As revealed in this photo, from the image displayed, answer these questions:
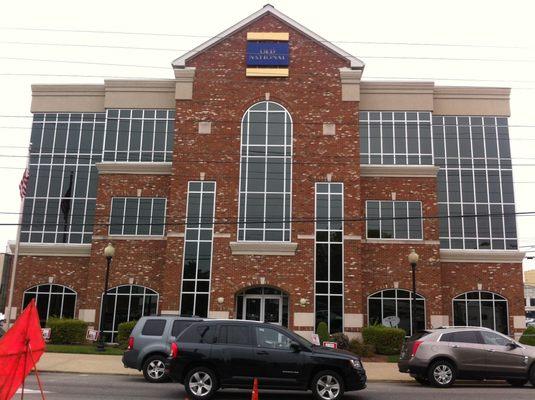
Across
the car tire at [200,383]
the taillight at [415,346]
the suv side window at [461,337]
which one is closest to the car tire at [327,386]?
the car tire at [200,383]

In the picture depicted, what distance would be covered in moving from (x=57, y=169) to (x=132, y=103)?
5.90 meters

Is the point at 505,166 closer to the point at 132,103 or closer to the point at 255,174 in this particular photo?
the point at 255,174

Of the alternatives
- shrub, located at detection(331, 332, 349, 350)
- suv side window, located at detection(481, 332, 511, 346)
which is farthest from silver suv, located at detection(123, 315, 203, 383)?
shrub, located at detection(331, 332, 349, 350)

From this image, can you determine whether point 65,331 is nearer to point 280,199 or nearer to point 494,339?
point 280,199

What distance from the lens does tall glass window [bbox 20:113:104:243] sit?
99.1ft

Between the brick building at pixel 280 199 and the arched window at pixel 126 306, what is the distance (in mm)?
72

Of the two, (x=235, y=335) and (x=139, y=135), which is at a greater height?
(x=139, y=135)

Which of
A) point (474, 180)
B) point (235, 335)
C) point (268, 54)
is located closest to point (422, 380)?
point (235, 335)

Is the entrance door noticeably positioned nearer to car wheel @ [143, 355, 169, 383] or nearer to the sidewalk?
the sidewalk

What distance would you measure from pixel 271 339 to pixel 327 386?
1.56m

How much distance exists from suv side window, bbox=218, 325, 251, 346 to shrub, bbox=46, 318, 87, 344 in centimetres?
1520

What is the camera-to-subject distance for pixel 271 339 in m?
12.0

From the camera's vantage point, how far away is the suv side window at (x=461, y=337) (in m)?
14.7

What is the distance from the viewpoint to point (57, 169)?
31203mm
